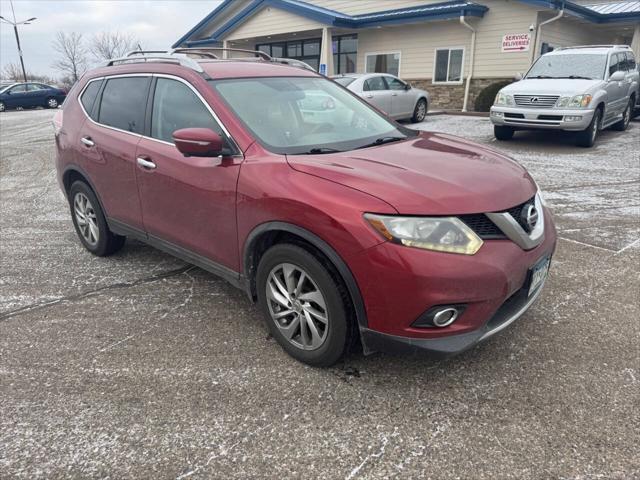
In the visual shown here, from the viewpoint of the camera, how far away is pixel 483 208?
8.43 ft

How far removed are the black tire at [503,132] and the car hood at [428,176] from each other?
27.2 feet

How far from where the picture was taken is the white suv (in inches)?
376

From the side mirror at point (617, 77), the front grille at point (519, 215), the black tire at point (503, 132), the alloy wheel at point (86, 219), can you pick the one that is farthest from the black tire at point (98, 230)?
the side mirror at point (617, 77)

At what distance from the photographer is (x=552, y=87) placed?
9805 mm

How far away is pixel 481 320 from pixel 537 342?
93cm

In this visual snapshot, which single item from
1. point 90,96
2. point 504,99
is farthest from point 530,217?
point 504,99

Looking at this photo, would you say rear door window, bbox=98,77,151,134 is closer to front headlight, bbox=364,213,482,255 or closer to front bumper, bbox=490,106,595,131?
front headlight, bbox=364,213,482,255

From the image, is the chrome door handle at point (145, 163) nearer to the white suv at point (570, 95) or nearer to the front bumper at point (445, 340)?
the front bumper at point (445, 340)

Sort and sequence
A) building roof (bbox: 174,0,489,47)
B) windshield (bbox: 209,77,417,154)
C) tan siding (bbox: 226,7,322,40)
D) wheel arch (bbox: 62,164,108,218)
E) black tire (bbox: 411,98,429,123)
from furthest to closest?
tan siding (bbox: 226,7,322,40) < building roof (bbox: 174,0,489,47) < black tire (bbox: 411,98,429,123) < wheel arch (bbox: 62,164,108,218) < windshield (bbox: 209,77,417,154)

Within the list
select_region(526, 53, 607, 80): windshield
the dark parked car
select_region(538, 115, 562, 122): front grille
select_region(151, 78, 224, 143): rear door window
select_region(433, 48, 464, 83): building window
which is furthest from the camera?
the dark parked car

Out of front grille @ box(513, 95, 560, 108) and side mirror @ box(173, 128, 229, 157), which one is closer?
side mirror @ box(173, 128, 229, 157)

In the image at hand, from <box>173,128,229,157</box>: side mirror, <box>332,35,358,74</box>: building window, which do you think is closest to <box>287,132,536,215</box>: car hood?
<box>173,128,229,157</box>: side mirror

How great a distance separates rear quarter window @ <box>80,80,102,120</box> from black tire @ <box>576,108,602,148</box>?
8972 mm

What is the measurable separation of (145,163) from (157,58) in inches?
35.8
